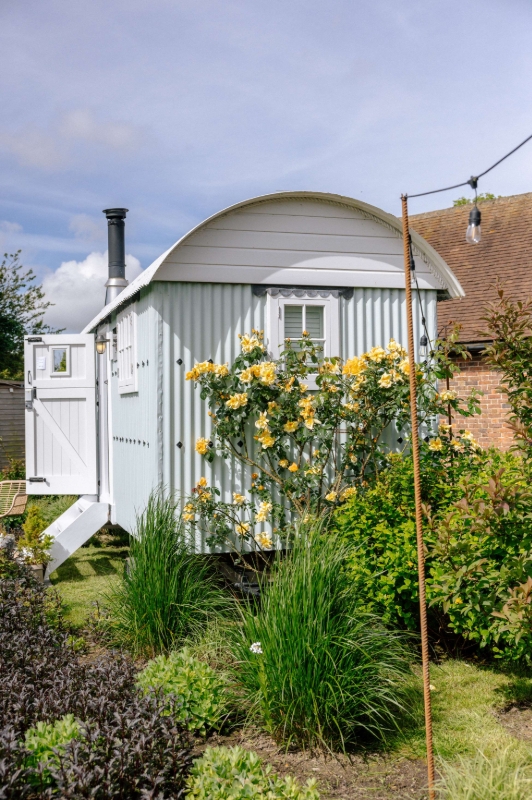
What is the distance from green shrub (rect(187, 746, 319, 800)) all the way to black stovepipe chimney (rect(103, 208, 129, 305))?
32.3 ft

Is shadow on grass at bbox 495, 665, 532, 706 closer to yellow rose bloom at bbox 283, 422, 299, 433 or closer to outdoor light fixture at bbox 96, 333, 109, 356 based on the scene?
yellow rose bloom at bbox 283, 422, 299, 433

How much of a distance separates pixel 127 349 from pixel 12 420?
31.8 feet

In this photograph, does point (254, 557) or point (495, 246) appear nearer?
point (254, 557)

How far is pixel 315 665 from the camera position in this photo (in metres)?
4.14

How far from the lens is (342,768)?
4051 millimetres

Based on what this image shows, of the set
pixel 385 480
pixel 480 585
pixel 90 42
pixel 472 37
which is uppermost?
pixel 90 42

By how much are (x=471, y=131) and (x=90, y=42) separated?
4.28 m

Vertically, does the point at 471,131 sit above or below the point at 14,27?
below

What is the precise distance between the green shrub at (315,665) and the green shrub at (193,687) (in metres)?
0.18

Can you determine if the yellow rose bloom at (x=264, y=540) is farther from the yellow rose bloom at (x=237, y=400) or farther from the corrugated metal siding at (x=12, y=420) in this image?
the corrugated metal siding at (x=12, y=420)

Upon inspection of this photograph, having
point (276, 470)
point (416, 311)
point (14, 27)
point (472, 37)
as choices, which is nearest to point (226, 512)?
point (276, 470)

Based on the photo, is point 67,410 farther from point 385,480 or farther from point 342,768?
point 342,768

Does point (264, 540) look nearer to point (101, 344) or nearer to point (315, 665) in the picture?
point (315, 665)

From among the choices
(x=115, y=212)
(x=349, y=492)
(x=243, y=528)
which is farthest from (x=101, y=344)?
(x=349, y=492)
